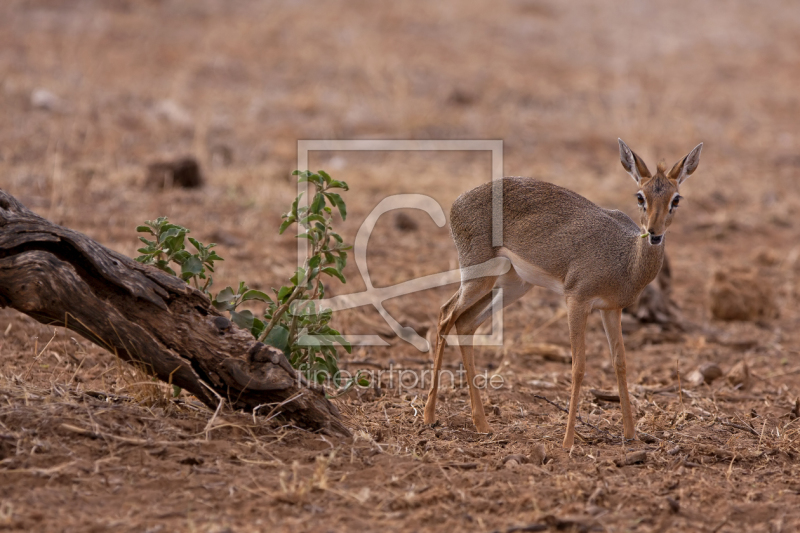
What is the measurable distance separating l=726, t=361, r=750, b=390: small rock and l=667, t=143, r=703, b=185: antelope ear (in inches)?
81.0

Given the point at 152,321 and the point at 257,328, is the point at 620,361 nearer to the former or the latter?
the point at 257,328

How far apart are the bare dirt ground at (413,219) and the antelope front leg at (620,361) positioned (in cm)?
12

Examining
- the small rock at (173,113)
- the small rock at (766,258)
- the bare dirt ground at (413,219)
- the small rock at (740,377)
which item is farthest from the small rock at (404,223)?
the small rock at (740,377)

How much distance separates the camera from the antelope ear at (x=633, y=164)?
457cm

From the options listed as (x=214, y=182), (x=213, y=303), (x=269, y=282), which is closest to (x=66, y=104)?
(x=214, y=182)

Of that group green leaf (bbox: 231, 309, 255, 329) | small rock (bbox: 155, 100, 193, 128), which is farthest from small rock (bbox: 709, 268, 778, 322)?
small rock (bbox: 155, 100, 193, 128)

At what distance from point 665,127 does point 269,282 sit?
9.14 m

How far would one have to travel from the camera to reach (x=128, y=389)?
4.28m

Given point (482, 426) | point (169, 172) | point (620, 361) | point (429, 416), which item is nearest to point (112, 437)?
point (429, 416)

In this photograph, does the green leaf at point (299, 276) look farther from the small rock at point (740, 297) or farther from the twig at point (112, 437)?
the small rock at point (740, 297)

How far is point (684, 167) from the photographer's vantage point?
460 cm

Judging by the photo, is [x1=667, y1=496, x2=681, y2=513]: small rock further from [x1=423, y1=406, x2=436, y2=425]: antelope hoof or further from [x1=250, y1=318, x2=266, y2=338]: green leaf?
[x1=250, y1=318, x2=266, y2=338]: green leaf

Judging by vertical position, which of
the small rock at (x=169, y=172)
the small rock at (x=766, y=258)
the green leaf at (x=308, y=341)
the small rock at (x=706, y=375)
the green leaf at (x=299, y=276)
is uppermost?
the small rock at (x=169, y=172)

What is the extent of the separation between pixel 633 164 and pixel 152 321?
2615 millimetres
